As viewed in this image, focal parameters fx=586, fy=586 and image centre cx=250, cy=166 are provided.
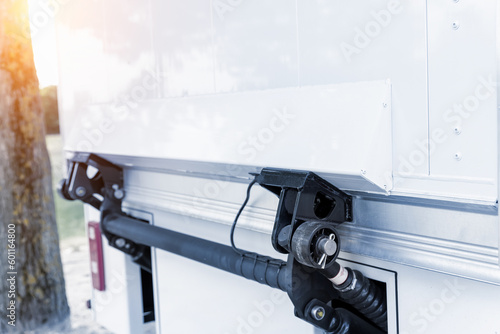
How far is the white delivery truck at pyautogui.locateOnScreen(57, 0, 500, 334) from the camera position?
4.21 ft

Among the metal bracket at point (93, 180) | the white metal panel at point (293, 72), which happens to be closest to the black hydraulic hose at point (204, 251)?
the metal bracket at point (93, 180)

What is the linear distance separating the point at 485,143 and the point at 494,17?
25 centimetres

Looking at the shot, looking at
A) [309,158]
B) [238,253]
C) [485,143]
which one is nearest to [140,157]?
[238,253]

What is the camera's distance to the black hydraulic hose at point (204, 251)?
174cm

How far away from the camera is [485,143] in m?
1.21

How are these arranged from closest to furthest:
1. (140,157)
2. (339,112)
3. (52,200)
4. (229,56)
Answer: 1. (339,112)
2. (229,56)
3. (140,157)
4. (52,200)

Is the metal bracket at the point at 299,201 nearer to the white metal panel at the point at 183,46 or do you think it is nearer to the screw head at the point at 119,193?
the white metal panel at the point at 183,46

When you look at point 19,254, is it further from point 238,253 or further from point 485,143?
point 485,143

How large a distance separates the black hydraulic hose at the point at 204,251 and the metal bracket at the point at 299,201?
140 millimetres

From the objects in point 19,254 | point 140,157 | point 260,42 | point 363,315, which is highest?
point 260,42

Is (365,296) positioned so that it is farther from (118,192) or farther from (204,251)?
(118,192)

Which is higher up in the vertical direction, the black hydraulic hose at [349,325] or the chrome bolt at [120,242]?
the chrome bolt at [120,242]

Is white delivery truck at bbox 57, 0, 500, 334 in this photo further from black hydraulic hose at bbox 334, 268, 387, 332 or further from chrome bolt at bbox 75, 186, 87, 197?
chrome bolt at bbox 75, 186, 87, 197

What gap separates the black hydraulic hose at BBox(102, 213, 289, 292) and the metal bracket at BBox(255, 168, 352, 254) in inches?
5.5
